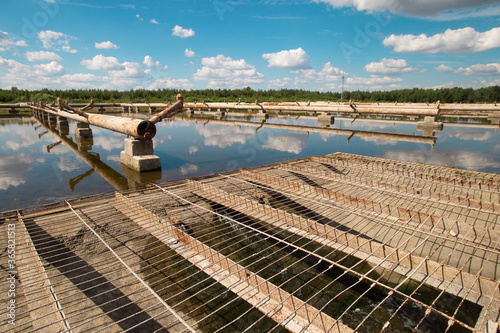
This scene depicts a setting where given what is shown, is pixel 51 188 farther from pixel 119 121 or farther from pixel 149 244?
pixel 149 244

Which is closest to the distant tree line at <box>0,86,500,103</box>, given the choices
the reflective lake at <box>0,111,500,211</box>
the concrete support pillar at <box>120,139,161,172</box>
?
the reflective lake at <box>0,111,500,211</box>

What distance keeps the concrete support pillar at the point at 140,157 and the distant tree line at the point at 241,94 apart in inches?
1684

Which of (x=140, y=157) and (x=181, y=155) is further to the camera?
(x=181, y=155)

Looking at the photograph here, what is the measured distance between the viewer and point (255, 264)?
489cm

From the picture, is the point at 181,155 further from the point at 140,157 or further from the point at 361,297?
the point at 361,297

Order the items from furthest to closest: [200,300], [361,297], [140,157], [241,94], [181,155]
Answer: [241,94]
[181,155]
[140,157]
[200,300]
[361,297]

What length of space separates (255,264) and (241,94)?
82118 millimetres

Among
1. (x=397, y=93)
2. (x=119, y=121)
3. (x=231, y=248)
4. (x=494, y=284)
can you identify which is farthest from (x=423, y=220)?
(x=397, y=93)

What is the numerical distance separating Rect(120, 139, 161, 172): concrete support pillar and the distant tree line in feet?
140

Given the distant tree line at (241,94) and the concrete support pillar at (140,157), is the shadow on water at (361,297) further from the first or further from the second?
the distant tree line at (241,94)

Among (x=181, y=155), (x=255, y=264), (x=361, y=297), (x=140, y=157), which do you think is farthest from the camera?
(x=181, y=155)

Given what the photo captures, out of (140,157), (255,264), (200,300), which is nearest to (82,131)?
(140,157)

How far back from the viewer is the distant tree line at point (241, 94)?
202 ft

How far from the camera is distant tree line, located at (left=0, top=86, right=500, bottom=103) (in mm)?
61562
